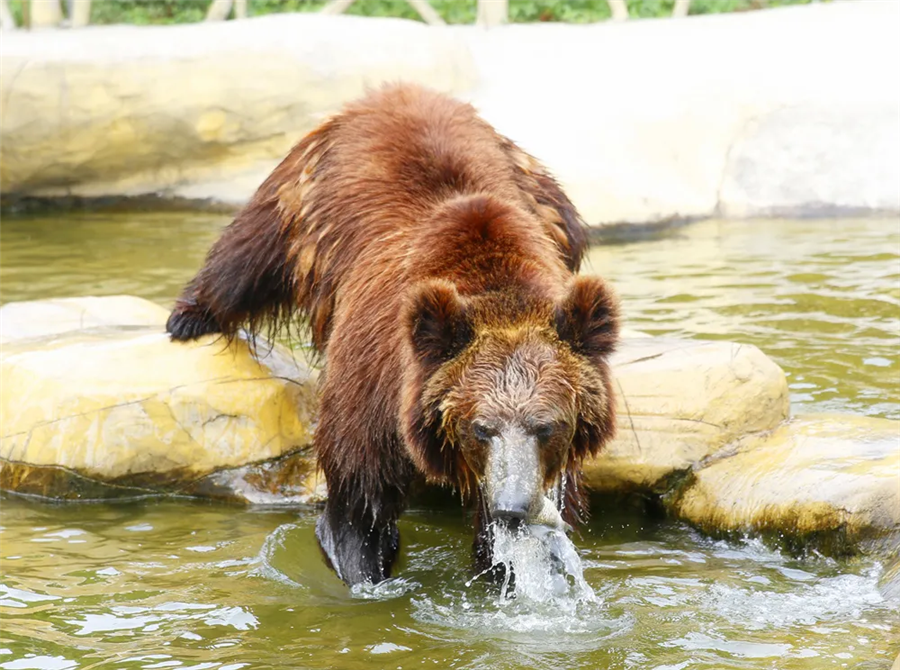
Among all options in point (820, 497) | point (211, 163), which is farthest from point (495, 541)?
point (211, 163)

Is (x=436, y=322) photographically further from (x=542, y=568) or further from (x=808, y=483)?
(x=808, y=483)

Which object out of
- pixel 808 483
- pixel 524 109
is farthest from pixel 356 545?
pixel 524 109

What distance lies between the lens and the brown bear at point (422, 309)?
5004mm

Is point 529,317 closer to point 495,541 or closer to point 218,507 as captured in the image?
point 495,541

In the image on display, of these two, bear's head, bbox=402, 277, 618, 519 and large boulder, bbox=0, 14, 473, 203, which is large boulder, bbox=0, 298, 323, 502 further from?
large boulder, bbox=0, 14, 473, 203

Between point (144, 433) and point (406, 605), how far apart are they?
216cm

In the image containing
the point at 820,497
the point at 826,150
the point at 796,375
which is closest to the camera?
the point at 820,497

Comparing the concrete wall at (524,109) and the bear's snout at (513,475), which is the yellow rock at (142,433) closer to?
the bear's snout at (513,475)

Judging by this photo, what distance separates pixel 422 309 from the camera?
5016 millimetres

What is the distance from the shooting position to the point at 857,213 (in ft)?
47.4

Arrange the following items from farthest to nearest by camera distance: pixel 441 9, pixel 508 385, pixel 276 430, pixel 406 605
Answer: pixel 441 9 → pixel 276 430 → pixel 406 605 → pixel 508 385

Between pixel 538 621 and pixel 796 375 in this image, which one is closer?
pixel 538 621

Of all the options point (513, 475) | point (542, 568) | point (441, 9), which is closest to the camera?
point (513, 475)

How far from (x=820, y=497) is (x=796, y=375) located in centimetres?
259
